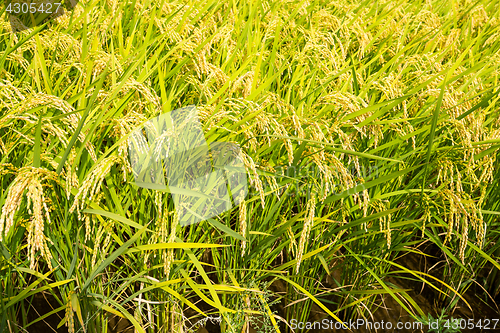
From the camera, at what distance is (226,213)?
5.18 feet

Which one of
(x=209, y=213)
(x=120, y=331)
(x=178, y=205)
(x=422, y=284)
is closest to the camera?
(x=178, y=205)

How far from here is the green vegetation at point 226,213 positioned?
4.23ft

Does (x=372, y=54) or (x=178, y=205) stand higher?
(x=372, y=54)

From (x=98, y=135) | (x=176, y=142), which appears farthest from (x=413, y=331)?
(x=98, y=135)

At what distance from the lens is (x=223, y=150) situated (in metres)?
1.44

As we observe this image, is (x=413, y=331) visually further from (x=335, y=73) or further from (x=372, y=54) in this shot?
(x=372, y=54)

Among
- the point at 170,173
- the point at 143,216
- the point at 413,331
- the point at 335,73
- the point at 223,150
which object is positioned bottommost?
the point at 413,331

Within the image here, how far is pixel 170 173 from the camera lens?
1425mm

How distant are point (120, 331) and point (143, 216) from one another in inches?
23.1

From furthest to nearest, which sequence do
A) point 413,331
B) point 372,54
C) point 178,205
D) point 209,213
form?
1. point 372,54
2. point 413,331
3. point 209,213
4. point 178,205

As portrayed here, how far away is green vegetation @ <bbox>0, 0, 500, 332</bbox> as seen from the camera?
4.23 feet

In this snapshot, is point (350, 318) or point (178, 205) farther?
point (350, 318)

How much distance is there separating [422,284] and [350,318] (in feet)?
1.82

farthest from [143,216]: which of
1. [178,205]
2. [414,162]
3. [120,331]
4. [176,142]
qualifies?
[414,162]
